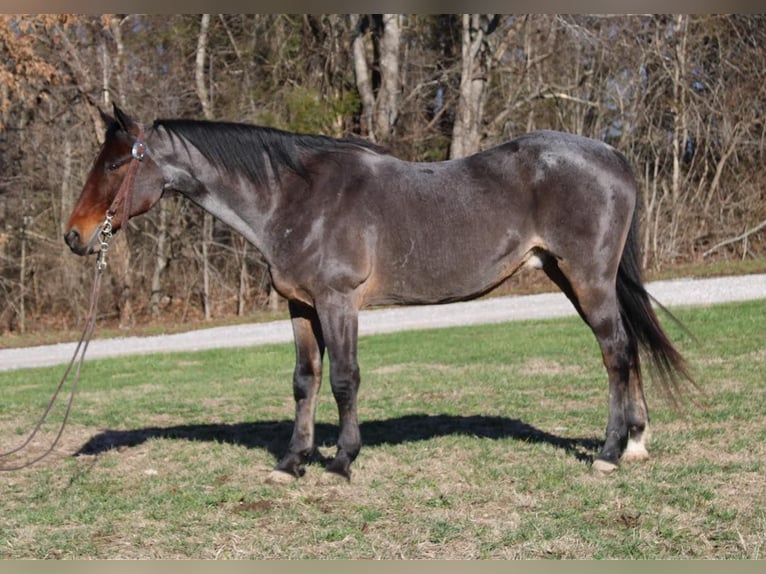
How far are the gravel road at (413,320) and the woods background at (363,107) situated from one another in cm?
443

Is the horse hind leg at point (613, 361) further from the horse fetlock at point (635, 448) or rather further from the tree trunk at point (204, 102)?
the tree trunk at point (204, 102)

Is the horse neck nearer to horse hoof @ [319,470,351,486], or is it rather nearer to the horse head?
the horse head

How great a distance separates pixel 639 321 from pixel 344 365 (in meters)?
2.27

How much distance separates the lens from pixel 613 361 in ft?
18.8

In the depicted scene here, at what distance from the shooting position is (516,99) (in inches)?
952

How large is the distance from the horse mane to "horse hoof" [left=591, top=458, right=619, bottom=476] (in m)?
2.87

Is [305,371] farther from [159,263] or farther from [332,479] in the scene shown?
[159,263]

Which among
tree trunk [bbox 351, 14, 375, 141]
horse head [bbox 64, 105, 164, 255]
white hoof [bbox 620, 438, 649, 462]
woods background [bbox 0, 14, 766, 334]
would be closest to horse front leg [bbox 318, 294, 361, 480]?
horse head [bbox 64, 105, 164, 255]

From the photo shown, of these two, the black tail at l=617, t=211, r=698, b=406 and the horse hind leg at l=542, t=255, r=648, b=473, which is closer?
the horse hind leg at l=542, t=255, r=648, b=473

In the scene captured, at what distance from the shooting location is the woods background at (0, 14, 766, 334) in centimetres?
2288

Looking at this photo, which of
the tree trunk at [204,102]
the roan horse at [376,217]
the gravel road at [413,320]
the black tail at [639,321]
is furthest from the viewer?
the tree trunk at [204,102]

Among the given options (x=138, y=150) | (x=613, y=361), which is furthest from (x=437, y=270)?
(x=138, y=150)

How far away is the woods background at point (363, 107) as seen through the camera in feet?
75.0

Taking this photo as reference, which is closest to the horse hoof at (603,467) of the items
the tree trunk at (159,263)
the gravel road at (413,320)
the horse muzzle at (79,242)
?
the horse muzzle at (79,242)
